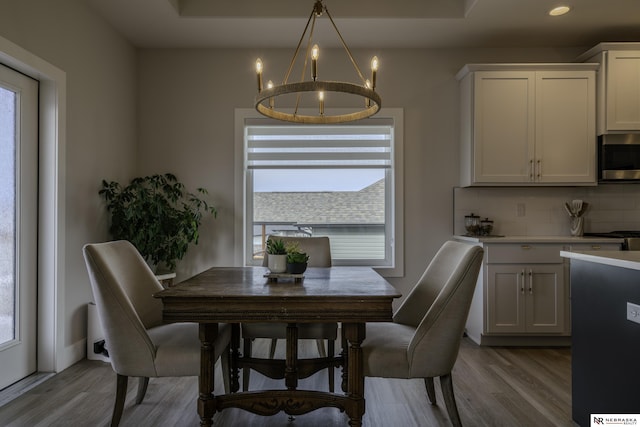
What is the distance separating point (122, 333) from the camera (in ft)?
5.79

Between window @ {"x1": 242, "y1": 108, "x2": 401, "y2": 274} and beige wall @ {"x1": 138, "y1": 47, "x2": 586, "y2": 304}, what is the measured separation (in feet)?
0.61

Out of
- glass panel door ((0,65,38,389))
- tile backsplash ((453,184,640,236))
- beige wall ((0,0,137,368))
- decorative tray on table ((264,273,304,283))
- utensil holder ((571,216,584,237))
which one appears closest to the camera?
decorative tray on table ((264,273,304,283))

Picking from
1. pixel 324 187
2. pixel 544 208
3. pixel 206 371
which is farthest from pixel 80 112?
pixel 544 208

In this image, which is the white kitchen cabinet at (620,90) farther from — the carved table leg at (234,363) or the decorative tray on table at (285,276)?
the carved table leg at (234,363)

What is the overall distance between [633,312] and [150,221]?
3086 millimetres

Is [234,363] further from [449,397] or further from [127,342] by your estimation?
[449,397]

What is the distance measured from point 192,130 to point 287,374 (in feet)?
8.72

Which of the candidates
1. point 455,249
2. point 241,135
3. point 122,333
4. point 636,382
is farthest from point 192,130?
point 636,382

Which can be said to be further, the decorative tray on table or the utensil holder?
the utensil holder

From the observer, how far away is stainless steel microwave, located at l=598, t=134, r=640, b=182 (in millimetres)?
3402

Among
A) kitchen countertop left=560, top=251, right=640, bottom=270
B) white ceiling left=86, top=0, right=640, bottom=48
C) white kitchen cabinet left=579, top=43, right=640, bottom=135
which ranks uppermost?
white ceiling left=86, top=0, right=640, bottom=48

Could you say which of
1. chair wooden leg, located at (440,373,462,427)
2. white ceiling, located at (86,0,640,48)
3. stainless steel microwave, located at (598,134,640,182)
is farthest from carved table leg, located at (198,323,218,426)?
stainless steel microwave, located at (598,134,640,182)

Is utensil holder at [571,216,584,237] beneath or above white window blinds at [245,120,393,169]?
beneath

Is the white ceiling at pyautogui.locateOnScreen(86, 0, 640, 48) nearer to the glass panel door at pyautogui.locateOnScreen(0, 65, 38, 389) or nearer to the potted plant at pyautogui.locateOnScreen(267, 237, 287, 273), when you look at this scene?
the glass panel door at pyautogui.locateOnScreen(0, 65, 38, 389)
